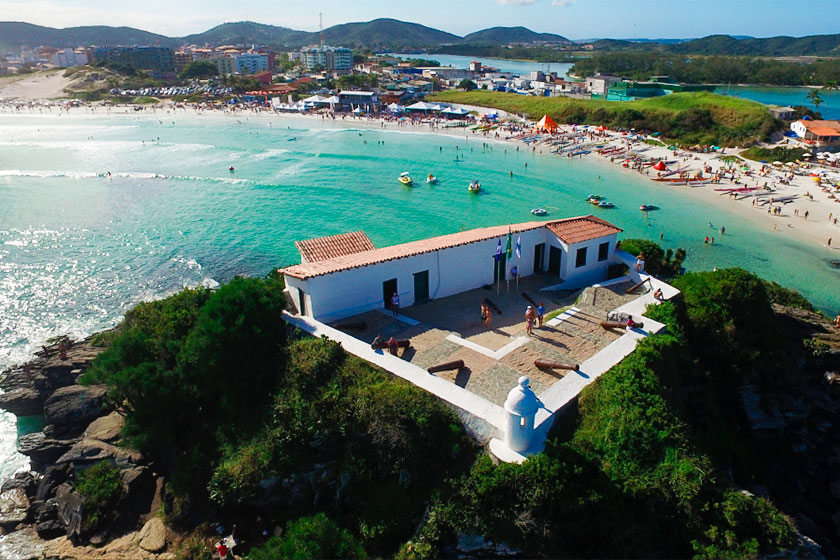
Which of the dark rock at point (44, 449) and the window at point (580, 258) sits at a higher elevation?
the window at point (580, 258)

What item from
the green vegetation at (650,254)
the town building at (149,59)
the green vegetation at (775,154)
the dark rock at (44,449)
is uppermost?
the town building at (149,59)

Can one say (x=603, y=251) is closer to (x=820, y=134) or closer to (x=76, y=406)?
(x=76, y=406)

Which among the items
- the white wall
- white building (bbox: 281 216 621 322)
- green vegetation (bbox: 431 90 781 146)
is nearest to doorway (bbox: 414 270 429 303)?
white building (bbox: 281 216 621 322)

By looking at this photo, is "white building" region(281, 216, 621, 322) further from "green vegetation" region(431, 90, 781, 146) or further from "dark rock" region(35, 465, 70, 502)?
"green vegetation" region(431, 90, 781, 146)

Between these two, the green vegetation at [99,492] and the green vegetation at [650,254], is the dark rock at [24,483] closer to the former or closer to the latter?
the green vegetation at [99,492]

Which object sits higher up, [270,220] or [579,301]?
[579,301]

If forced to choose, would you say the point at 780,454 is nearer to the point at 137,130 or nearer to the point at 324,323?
the point at 324,323

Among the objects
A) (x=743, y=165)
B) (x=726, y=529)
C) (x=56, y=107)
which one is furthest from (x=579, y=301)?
(x=56, y=107)

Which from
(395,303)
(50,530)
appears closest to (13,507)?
(50,530)

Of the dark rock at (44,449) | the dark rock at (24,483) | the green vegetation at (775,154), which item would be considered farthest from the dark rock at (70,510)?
the green vegetation at (775,154)
